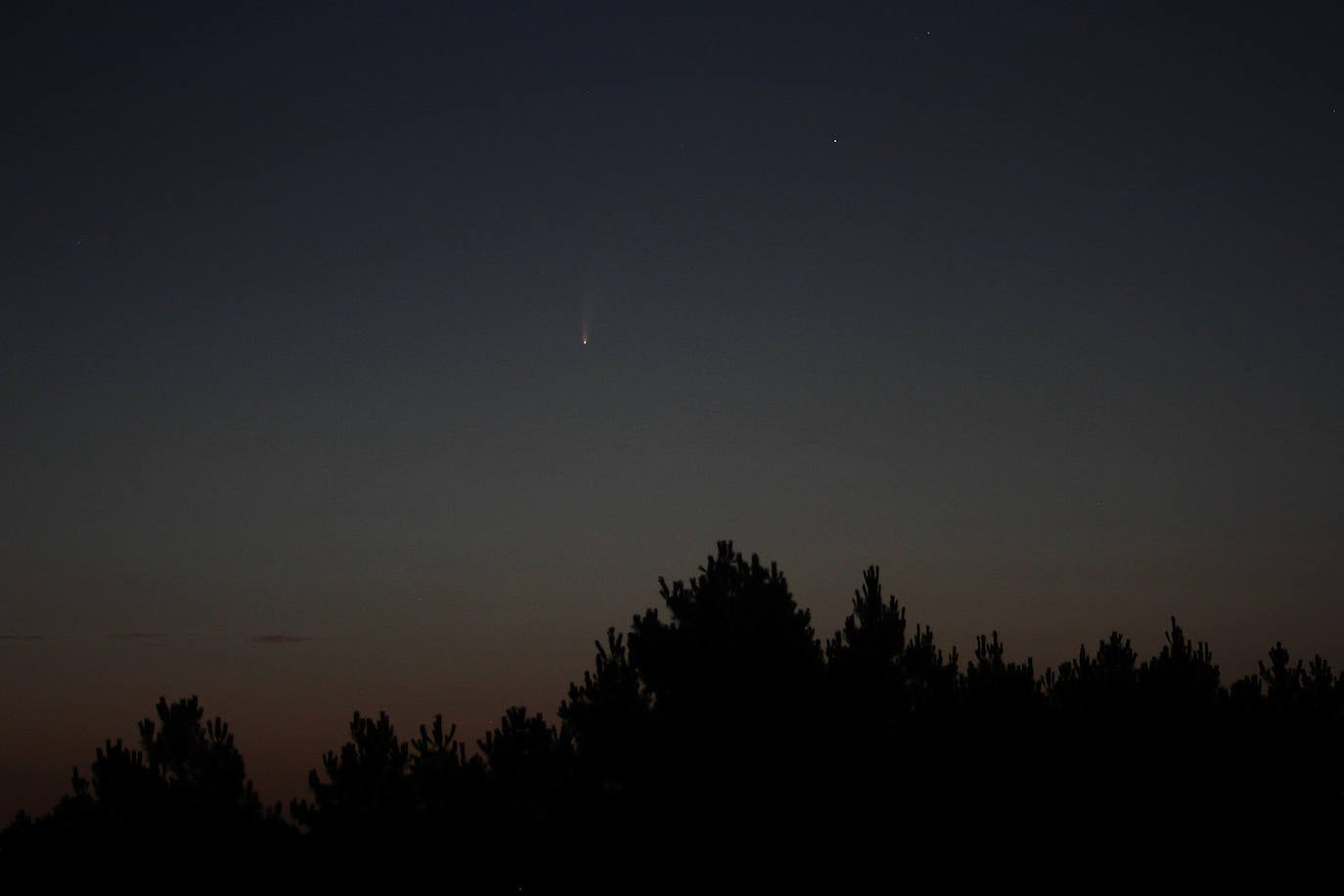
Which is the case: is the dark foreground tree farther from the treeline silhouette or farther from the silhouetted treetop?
the silhouetted treetop

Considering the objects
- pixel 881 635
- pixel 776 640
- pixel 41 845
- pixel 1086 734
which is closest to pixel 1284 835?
pixel 1086 734

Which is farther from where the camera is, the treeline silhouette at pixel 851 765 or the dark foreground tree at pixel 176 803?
the dark foreground tree at pixel 176 803

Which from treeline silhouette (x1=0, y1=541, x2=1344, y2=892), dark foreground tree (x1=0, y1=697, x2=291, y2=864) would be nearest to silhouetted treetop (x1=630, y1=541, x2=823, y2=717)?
treeline silhouette (x1=0, y1=541, x2=1344, y2=892)

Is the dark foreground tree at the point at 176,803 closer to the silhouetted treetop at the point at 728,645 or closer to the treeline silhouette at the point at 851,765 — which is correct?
the treeline silhouette at the point at 851,765

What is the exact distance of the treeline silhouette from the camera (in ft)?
70.9

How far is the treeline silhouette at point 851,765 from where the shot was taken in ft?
70.9

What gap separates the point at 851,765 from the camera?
872 inches

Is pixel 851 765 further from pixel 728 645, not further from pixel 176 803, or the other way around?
pixel 176 803

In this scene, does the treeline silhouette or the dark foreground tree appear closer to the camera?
the treeline silhouette

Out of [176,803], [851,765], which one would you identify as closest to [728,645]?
[851,765]

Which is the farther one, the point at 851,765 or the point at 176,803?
the point at 176,803

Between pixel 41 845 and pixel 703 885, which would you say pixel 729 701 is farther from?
pixel 41 845

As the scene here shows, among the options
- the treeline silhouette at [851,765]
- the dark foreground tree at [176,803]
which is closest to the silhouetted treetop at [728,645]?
the treeline silhouette at [851,765]

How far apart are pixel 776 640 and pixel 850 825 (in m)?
3.59
